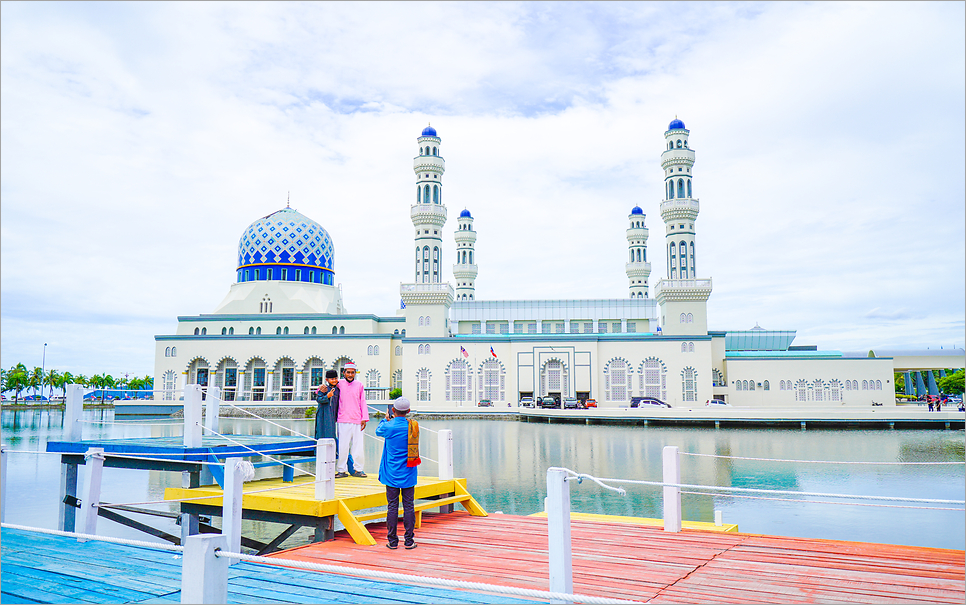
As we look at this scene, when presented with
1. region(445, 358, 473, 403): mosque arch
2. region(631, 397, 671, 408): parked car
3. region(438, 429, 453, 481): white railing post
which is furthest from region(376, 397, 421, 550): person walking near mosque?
region(445, 358, 473, 403): mosque arch

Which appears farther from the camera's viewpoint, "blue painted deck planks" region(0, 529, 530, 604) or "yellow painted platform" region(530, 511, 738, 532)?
"yellow painted platform" region(530, 511, 738, 532)

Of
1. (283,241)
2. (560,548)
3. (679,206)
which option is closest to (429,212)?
(283,241)

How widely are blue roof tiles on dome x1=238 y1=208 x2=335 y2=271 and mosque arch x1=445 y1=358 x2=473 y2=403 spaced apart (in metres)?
16.6

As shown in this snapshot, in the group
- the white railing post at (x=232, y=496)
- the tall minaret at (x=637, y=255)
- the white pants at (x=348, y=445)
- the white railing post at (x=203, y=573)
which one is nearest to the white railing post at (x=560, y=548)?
the white railing post at (x=203, y=573)

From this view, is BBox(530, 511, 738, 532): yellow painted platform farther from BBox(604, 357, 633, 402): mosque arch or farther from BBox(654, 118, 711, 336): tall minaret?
BBox(654, 118, 711, 336): tall minaret

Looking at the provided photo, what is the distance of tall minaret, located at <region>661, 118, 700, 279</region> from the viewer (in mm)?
48500

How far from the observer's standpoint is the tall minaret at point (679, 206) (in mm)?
48500

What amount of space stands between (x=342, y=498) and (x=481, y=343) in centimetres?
4192

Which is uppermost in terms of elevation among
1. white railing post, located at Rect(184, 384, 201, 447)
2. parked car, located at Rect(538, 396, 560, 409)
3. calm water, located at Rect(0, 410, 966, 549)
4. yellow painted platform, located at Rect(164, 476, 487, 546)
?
white railing post, located at Rect(184, 384, 201, 447)

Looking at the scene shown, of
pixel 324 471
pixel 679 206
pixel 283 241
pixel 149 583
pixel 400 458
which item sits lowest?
pixel 149 583

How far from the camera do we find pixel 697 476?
17469 millimetres

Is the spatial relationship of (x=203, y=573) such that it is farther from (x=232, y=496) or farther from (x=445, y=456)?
(x=445, y=456)

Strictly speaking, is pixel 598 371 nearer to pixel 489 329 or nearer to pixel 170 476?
pixel 489 329

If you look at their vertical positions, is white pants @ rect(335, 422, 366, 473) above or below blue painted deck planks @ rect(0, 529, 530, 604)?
above
